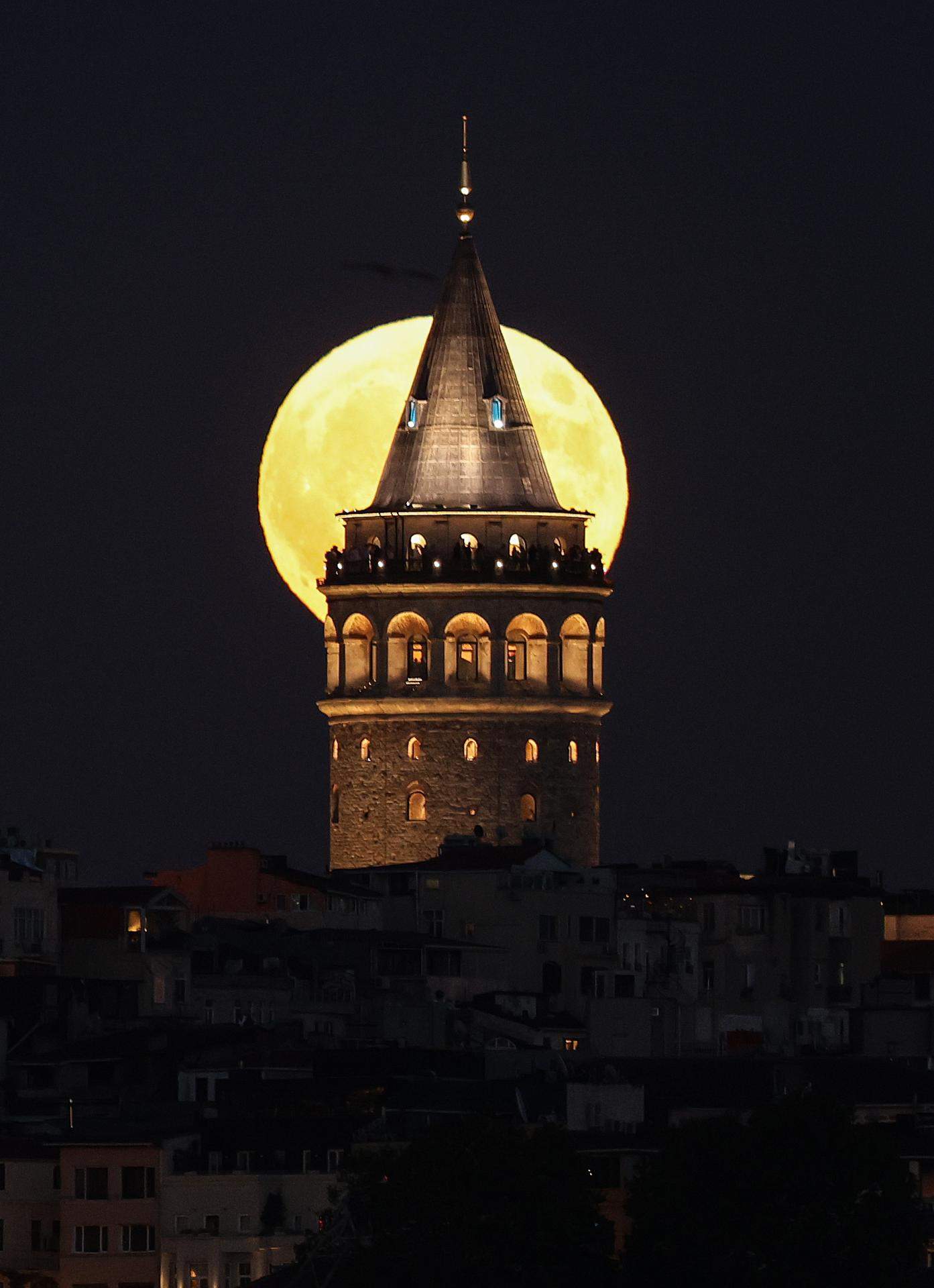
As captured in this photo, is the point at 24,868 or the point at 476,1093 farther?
the point at 24,868

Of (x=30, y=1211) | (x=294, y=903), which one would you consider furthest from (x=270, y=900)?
(x=30, y=1211)

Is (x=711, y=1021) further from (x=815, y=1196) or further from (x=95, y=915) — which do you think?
(x=815, y=1196)

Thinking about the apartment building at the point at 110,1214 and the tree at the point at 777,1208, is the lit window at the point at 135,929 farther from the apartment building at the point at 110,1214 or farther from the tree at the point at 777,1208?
the tree at the point at 777,1208

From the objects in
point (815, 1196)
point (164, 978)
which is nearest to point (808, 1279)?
point (815, 1196)

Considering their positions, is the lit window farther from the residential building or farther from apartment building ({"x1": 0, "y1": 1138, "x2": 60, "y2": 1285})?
apartment building ({"x1": 0, "y1": 1138, "x2": 60, "y2": 1285})

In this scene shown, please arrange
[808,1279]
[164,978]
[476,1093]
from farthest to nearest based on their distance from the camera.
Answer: [164,978], [476,1093], [808,1279]

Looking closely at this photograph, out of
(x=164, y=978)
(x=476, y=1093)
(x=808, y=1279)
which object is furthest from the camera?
(x=164, y=978)

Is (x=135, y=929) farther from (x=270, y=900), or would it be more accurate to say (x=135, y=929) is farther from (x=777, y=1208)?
(x=777, y=1208)

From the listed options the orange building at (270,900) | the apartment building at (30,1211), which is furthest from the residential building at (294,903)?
the apartment building at (30,1211)
